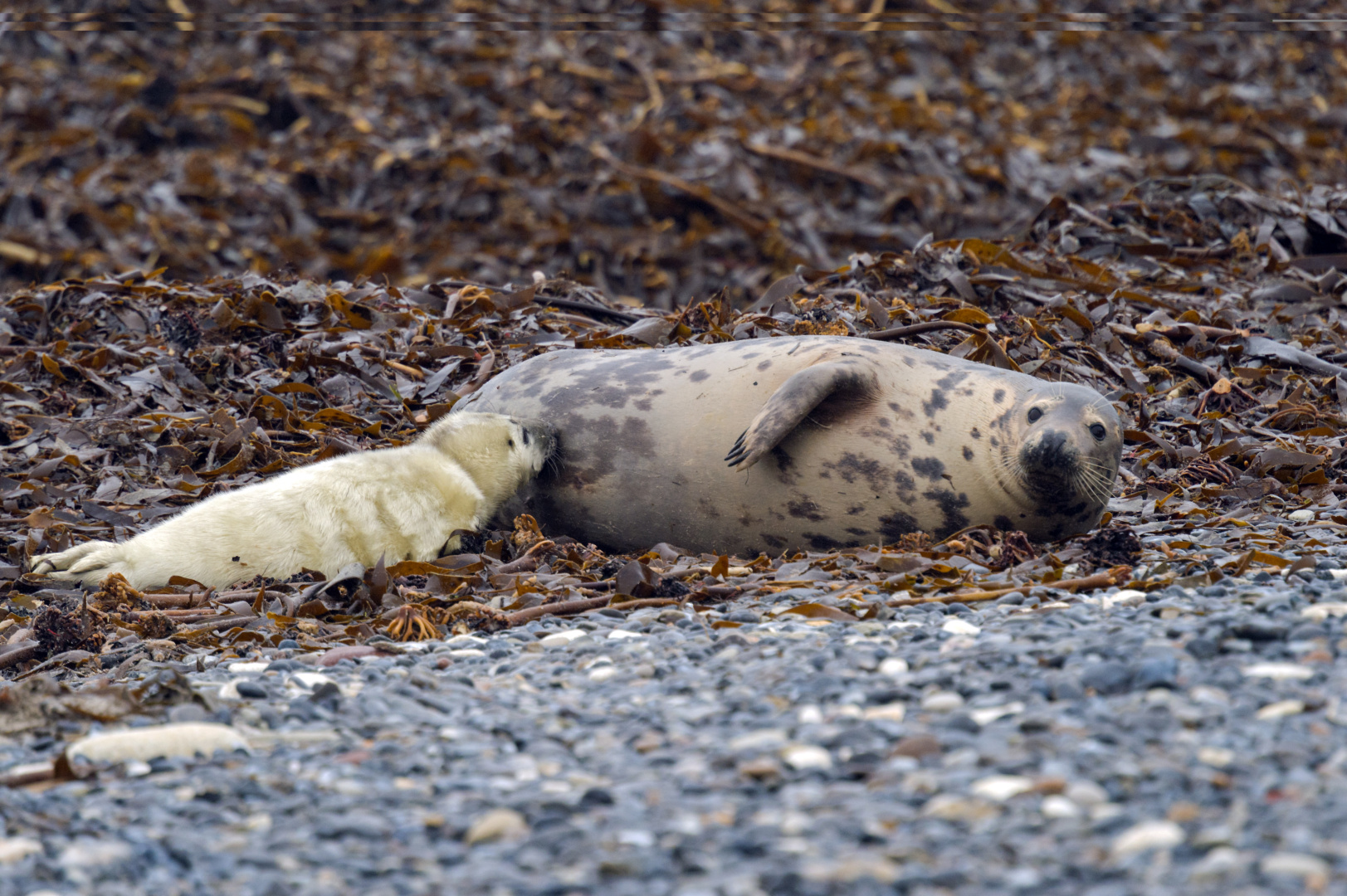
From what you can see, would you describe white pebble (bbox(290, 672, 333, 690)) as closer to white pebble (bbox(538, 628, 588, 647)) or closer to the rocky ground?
the rocky ground

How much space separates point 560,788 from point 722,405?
81.5 inches

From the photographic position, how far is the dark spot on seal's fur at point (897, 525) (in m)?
3.74

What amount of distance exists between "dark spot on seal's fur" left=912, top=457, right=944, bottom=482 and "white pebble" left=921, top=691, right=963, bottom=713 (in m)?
1.54

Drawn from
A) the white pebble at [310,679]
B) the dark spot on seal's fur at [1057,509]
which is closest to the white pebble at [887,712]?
the white pebble at [310,679]

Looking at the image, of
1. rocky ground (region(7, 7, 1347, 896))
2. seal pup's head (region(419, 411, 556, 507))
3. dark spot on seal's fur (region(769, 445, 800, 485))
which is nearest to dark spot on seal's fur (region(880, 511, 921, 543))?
rocky ground (region(7, 7, 1347, 896))

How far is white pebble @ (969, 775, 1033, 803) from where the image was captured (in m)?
1.82

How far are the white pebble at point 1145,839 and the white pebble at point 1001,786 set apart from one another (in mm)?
164

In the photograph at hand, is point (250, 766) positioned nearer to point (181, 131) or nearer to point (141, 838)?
point (141, 838)

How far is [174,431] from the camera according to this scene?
5043mm

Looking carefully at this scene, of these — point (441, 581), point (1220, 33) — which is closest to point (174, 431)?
point (441, 581)

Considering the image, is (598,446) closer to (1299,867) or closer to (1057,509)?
(1057,509)

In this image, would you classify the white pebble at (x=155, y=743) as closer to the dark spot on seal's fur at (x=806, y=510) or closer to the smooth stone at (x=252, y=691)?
the smooth stone at (x=252, y=691)

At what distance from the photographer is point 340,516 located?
3.82m

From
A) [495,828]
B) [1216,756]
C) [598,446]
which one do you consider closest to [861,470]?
Answer: [598,446]
